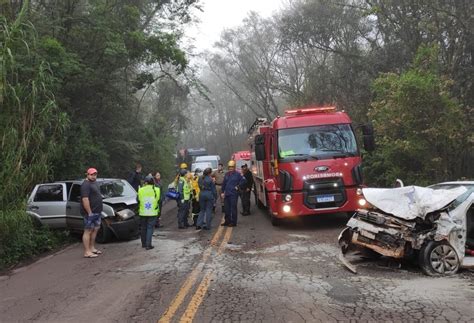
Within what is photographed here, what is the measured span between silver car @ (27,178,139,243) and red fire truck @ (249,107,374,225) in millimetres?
3720

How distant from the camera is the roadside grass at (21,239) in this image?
957 centimetres

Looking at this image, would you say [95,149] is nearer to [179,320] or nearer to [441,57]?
[179,320]

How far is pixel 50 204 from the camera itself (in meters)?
13.2

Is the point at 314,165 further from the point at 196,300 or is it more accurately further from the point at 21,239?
the point at 21,239

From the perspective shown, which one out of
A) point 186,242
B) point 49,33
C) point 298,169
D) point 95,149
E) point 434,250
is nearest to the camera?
point 434,250

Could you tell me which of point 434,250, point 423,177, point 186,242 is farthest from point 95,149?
point 434,250

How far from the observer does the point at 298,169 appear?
12.5 metres

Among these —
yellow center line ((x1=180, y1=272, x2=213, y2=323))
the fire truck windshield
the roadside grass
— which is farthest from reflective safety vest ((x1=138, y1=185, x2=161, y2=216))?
the fire truck windshield

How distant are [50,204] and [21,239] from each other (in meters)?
2.51

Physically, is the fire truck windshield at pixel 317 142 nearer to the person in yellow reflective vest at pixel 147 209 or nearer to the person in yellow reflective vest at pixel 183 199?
the person in yellow reflective vest at pixel 183 199

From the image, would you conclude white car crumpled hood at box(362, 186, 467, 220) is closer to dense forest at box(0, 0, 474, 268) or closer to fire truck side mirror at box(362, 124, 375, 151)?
fire truck side mirror at box(362, 124, 375, 151)

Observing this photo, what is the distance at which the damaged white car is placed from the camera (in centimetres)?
752

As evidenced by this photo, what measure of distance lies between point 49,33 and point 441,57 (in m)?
15.9

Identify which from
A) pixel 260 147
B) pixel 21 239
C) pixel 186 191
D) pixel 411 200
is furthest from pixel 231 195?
pixel 411 200
